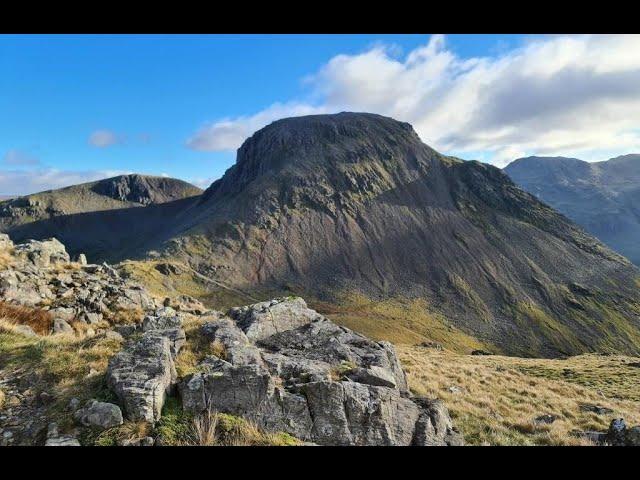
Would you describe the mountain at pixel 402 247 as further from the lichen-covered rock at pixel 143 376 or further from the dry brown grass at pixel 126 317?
the lichen-covered rock at pixel 143 376

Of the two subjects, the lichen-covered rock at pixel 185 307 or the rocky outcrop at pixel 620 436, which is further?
the lichen-covered rock at pixel 185 307

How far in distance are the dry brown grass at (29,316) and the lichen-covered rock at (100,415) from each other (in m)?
9.29

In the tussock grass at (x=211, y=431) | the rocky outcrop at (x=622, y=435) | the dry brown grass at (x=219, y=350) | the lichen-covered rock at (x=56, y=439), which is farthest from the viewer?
the rocky outcrop at (x=622, y=435)

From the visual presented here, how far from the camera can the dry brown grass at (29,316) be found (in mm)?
15223

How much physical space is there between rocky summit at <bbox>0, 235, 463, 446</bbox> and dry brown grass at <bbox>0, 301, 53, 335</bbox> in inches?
7.0

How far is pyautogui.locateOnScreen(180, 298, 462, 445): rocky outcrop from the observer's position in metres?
8.93

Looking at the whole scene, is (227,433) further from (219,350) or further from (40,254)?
Answer: (40,254)

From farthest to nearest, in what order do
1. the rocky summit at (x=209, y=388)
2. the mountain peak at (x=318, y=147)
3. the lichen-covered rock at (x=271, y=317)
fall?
1. the mountain peak at (x=318, y=147)
2. the lichen-covered rock at (x=271, y=317)
3. the rocky summit at (x=209, y=388)

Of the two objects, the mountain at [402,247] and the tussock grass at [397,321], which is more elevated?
the mountain at [402,247]

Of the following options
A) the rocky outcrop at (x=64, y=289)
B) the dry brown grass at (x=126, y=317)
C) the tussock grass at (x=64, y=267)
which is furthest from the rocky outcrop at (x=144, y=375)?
the tussock grass at (x=64, y=267)

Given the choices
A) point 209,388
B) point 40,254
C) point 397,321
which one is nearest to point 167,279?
point 397,321

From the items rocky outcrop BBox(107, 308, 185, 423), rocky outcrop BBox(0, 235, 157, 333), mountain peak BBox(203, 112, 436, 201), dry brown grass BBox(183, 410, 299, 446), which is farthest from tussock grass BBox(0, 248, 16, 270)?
mountain peak BBox(203, 112, 436, 201)
